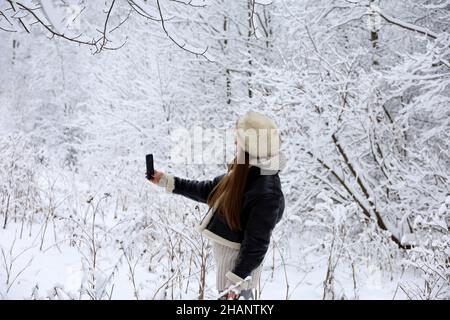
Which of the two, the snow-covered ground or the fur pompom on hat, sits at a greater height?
the fur pompom on hat

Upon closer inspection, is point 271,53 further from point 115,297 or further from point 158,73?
point 115,297

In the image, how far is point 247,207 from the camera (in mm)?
1792

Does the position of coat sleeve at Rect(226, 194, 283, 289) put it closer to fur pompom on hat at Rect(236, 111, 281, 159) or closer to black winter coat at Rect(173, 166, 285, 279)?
black winter coat at Rect(173, 166, 285, 279)

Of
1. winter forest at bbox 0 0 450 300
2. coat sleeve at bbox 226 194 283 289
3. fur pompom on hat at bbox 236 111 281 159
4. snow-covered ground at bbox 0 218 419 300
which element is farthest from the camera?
winter forest at bbox 0 0 450 300

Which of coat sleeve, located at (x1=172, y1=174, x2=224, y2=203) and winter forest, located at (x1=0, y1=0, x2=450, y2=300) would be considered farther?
winter forest, located at (x1=0, y1=0, x2=450, y2=300)

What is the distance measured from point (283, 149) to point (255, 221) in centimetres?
309

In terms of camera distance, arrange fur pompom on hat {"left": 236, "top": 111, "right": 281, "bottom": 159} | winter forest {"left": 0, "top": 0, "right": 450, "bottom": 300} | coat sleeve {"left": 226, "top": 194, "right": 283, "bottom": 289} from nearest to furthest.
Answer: coat sleeve {"left": 226, "top": 194, "right": 283, "bottom": 289}
fur pompom on hat {"left": 236, "top": 111, "right": 281, "bottom": 159}
winter forest {"left": 0, "top": 0, "right": 450, "bottom": 300}

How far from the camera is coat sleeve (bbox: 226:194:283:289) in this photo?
1.73m

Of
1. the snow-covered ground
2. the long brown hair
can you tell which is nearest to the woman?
the long brown hair

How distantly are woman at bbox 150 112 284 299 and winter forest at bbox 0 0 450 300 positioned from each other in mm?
202

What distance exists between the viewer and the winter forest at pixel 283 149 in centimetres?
243

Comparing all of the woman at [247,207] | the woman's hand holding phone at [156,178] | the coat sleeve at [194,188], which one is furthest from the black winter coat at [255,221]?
the woman's hand holding phone at [156,178]

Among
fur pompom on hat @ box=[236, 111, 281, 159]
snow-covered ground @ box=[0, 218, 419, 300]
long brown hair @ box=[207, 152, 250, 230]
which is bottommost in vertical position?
snow-covered ground @ box=[0, 218, 419, 300]
